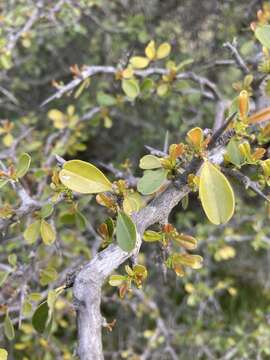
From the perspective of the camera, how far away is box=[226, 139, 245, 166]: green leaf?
1.99 ft

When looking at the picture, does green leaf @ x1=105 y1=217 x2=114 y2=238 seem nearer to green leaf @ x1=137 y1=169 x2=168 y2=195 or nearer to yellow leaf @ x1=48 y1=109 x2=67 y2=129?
green leaf @ x1=137 y1=169 x2=168 y2=195

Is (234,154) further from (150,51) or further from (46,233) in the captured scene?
(150,51)

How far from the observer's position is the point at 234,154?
61cm

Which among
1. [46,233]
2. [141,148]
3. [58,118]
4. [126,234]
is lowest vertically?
[141,148]

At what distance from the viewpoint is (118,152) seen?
183 centimetres

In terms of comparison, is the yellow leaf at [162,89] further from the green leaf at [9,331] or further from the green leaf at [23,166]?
the green leaf at [9,331]

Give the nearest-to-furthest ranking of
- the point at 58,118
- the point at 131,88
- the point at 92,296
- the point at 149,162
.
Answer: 1. the point at 92,296
2. the point at 149,162
3. the point at 131,88
4. the point at 58,118

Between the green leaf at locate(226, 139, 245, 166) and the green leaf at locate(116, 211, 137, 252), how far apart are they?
16cm

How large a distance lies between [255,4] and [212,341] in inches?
41.0

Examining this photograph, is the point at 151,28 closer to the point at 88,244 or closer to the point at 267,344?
the point at 88,244

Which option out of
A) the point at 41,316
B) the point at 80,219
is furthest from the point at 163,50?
the point at 41,316

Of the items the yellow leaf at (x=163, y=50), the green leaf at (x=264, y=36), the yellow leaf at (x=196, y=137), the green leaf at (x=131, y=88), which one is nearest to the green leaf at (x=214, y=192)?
the yellow leaf at (x=196, y=137)

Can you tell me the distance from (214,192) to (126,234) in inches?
4.4

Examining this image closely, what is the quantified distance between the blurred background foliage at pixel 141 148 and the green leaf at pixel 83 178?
36cm
